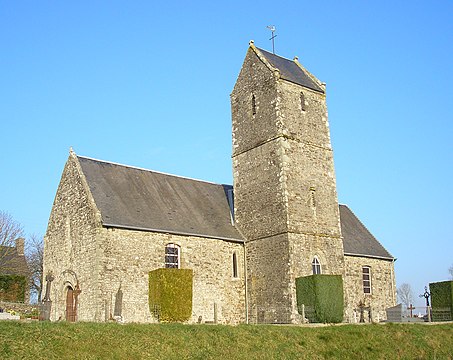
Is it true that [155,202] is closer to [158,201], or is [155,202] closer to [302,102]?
[158,201]

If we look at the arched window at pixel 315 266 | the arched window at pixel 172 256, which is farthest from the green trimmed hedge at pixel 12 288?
the arched window at pixel 315 266

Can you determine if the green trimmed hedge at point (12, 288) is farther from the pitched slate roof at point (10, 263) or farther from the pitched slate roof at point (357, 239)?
the pitched slate roof at point (357, 239)

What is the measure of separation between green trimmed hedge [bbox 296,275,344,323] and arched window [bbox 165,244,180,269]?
19.5ft

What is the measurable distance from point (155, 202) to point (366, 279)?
49.2ft

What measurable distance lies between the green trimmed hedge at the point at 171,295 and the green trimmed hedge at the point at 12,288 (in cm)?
1445

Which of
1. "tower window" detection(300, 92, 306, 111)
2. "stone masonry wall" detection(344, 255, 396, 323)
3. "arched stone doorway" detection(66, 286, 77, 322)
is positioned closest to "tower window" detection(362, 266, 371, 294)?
"stone masonry wall" detection(344, 255, 396, 323)

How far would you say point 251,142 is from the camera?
30.8 m

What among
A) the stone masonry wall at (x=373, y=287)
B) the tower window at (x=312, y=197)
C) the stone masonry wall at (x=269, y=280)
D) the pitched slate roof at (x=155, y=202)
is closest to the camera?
the pitched slate roof at (x=155, y=202)

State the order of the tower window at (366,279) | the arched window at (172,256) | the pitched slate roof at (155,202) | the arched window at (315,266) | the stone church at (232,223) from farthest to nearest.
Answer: the tower window at (366,279), the arched window at (315,266), the arched window at (172,256), the pitched slate roof at (155,202), the stone church at (232,223)

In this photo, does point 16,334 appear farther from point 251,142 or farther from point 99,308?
point 251,142

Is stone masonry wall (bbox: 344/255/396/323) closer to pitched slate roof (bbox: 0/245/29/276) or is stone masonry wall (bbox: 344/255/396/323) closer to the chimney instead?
pitched slate roof (bbox: 0/245/29/276)

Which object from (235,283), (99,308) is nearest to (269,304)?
(235,283)

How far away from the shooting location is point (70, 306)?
2636 centimetres

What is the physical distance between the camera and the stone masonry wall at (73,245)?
24.9 meters
